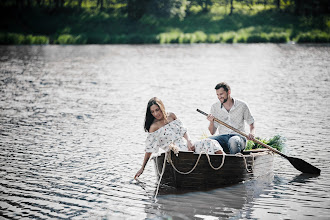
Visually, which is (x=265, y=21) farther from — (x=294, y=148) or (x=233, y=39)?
(x=294, y=148)

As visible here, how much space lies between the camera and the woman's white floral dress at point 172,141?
854 centimetres

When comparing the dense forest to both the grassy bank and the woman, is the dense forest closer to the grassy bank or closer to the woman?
the grassy bank

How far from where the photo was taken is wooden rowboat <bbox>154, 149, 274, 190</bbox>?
8383 millimetres

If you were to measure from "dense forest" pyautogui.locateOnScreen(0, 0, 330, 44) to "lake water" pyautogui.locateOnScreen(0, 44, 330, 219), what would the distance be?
18.8m

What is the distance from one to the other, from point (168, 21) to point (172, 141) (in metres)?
55.2

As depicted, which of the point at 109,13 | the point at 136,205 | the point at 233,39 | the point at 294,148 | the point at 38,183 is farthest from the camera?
the point at 109,13

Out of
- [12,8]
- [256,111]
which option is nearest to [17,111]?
[256,111]

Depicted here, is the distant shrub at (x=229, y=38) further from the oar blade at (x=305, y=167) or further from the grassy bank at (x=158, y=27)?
the oar blade at (x=305, y=167)

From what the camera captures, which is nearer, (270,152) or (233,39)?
(270,152)

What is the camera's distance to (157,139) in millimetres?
8562

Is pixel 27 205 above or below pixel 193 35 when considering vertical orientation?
below

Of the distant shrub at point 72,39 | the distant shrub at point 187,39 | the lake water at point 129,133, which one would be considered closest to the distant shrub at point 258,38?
the distant shrub at point 187,39

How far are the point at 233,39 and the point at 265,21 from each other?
11.8 m

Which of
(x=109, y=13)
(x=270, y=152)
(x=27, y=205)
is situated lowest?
(x=27, y=205)
